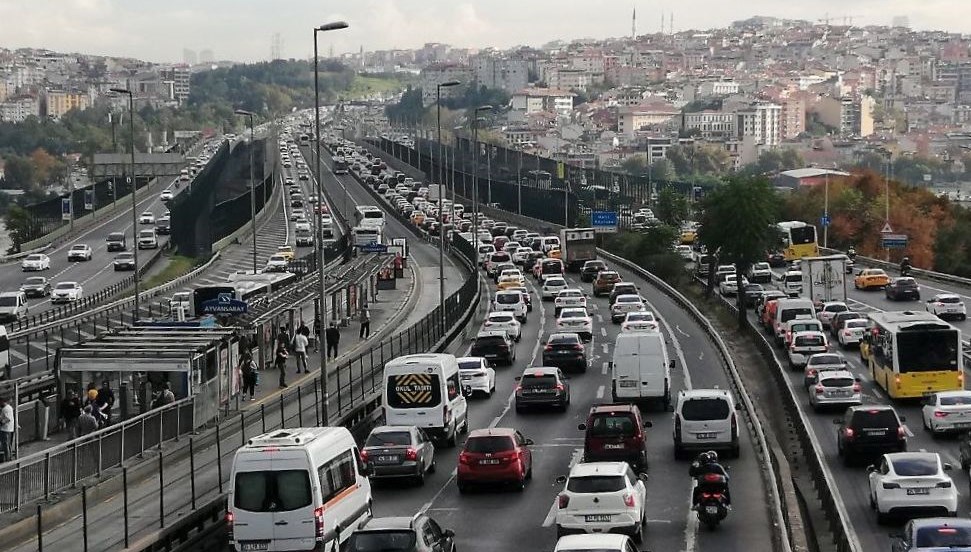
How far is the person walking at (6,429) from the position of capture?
27.9 meters

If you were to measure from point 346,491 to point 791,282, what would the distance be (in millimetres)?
52011

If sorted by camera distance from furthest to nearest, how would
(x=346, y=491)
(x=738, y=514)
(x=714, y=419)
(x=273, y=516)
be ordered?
(x=714, y=419)
(x=738, y=514)
(x=346, y=491)
(x=273, y=516)

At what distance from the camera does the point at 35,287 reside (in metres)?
79.8

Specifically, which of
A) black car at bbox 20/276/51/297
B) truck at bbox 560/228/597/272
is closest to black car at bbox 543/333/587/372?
black car at bbox 20/276/51/297

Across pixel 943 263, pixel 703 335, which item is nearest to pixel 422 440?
pixel 703 335

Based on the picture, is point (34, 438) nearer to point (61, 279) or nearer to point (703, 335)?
point (703, 335)

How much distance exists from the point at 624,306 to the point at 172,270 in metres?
39.8

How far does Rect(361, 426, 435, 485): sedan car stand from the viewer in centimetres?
2855

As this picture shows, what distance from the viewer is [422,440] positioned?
29625 millimetres

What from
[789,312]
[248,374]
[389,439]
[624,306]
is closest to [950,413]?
[389,439]

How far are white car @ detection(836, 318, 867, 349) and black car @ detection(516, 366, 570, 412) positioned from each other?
17.6 m

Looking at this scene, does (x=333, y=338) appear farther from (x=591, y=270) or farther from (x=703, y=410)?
(x=591, y=270)

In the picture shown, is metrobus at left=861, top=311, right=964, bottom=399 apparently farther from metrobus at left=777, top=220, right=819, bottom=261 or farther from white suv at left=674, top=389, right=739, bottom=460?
metrobus at left=777, top=220, right=819, bottom=261

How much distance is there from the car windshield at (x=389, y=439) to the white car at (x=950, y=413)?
12.3 meters
